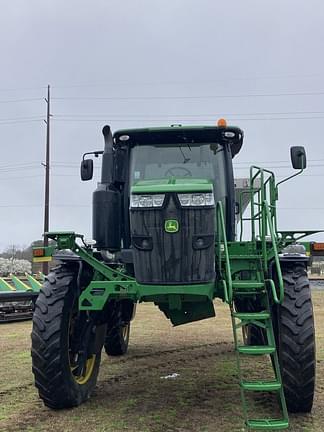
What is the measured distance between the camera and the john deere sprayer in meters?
4.61

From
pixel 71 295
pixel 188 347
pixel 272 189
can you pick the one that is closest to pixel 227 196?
pixel 272 189

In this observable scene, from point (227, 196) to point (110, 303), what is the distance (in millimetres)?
1753

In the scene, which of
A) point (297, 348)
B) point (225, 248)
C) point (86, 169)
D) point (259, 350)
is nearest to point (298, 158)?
point (225, 248)

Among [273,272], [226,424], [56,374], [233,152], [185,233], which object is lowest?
Answer: [226,424]

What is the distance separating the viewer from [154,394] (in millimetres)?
5562

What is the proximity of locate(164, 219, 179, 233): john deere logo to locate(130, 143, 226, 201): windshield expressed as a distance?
1253mm

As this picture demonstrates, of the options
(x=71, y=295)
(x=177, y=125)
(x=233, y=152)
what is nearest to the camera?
(x=71, y=295)

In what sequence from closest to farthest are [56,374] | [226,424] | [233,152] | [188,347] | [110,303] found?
[226,424]
[56,374]
[110,303]
[233,152]
[188,347]

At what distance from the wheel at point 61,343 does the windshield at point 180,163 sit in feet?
4.44

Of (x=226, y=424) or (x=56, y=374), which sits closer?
(x=226, y=424)

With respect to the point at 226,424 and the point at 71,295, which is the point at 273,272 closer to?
the point at 226,424

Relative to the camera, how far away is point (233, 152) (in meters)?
6.40

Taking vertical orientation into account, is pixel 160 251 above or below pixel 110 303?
above

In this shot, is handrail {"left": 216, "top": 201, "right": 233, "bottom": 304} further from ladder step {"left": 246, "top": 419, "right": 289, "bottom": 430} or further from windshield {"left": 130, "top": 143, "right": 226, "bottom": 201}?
ladder step {"left": 246, "top": 419, "right": 289, "bottom": 430}
